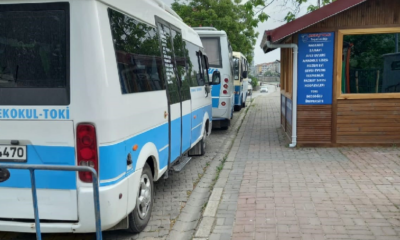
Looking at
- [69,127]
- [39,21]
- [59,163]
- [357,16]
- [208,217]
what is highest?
[357,16]

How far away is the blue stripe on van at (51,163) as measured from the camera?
10.6 feet

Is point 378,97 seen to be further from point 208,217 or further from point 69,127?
point 69,127

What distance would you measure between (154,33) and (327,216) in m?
3.12

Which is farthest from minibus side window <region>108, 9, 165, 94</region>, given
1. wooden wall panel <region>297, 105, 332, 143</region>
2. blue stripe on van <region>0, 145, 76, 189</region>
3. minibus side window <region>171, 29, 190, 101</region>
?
wooden wall panel <region>297, 105, 332, 143</region>

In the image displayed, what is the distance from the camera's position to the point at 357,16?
7.80 metres

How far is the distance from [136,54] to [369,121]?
5866 millimetres

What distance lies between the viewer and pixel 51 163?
10.7ft

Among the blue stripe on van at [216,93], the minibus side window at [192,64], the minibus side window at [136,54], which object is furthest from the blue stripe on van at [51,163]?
→ the blue stripe on van at [216,93]

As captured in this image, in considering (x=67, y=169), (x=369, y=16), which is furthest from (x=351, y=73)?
(x=67, y=169)

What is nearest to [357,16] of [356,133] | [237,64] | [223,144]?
[356,133]

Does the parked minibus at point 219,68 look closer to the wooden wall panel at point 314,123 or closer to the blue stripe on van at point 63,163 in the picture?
the wooden wall panel at point 314,123

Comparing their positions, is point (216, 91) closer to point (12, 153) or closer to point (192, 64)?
point (192, 64)

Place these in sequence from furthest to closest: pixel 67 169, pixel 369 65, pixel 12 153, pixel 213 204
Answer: pixel 369 65 → pixel 213 204 → pixel 12 153 → pixel 67 169

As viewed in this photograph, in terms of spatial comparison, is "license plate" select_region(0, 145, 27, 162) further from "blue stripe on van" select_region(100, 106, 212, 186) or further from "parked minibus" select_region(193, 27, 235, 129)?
"parked minibus" select_region(193, 27, 235, 129)
